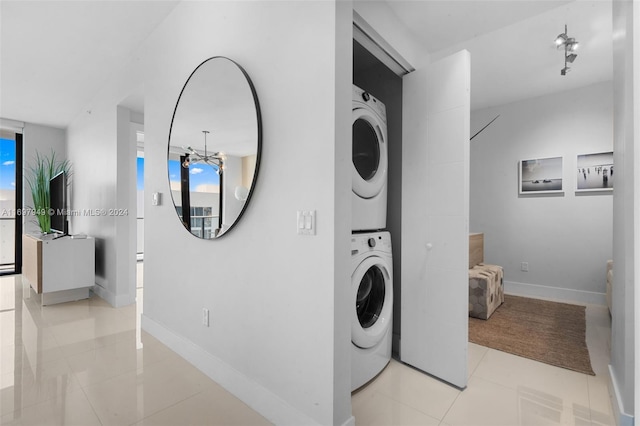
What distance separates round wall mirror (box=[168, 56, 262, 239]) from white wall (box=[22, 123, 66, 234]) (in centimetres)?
398

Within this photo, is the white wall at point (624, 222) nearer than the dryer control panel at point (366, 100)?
Yes

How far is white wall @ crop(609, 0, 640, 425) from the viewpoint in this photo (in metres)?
1.39

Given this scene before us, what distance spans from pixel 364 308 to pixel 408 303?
1.08 ft

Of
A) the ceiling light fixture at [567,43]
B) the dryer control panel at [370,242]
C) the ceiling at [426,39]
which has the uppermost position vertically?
the ceiling at [426,39]

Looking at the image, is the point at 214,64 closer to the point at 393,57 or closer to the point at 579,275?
the point at 393,57

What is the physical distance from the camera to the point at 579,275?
3730 mm

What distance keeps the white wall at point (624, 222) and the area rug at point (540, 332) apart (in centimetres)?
59

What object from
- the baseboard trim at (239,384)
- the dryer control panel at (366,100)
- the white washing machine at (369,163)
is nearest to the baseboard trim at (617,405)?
the baseboard trim at (239,384)

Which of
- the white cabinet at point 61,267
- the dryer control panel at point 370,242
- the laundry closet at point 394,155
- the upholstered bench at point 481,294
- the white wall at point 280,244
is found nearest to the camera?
the white wall at point 280,244

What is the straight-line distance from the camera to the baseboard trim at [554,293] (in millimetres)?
3605

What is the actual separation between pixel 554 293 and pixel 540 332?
5.04 ft

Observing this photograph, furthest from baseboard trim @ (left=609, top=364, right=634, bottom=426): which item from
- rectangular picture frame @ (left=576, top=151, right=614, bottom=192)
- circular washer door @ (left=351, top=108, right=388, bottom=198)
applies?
rectangular picture frame @ (left=576, top=151, right=614, bottom=192)

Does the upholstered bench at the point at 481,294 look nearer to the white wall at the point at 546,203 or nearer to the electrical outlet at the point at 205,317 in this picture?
the white wall at the point at 546,203

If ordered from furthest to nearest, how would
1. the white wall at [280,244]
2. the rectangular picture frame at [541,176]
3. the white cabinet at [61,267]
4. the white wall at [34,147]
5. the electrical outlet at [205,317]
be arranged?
the white wall at [34,147]
the rectangular picture frame at [541,176]
the white cabinet at [61,267]
the electrical outlet at [205,317]
the white wall at [280,244]
